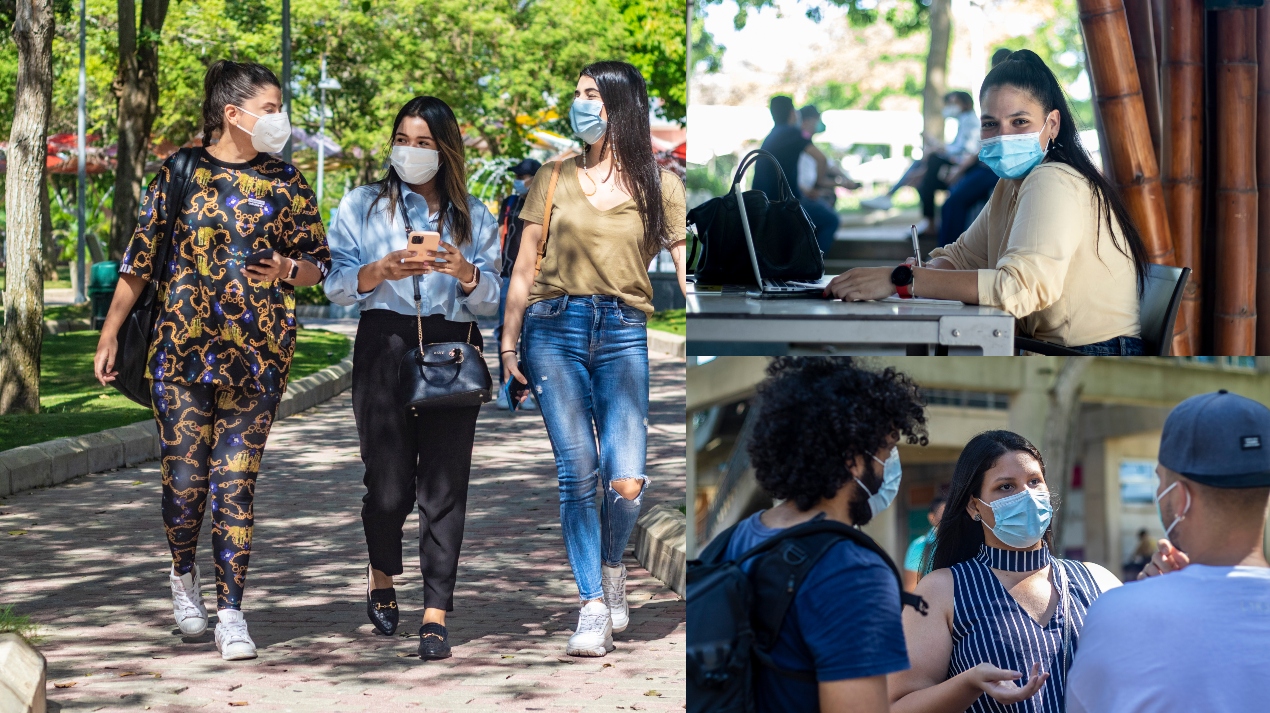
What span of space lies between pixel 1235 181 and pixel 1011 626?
268cm

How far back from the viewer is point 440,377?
459 centimetres

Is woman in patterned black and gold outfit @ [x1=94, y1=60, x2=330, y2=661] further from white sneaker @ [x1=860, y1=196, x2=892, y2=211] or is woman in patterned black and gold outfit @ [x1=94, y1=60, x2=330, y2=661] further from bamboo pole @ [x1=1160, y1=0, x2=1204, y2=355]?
white sneaker @ [x1=860, y1=196, x2=892, y2=211]

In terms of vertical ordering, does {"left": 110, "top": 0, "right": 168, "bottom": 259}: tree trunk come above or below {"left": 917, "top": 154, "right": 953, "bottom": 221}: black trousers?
above

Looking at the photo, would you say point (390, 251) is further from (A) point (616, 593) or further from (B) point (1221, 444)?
(B) point (1221, 444)

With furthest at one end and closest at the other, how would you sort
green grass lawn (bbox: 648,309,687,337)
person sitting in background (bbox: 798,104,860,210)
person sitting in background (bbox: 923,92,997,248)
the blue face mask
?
1. green grass lawn (bbox: 648,309,687,337)
2. person sitting in background (bbox: 923,92,997,248)
3. person sitting in background (bbox: 798,104,860,210)
4. the blue face mask

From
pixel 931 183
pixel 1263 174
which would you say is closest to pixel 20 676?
pixel 1263 174

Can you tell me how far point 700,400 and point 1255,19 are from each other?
2960 millimetres

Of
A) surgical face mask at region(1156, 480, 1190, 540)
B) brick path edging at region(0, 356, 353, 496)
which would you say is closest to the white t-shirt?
surgical face mask at region(1156, 480, 1190, 540)

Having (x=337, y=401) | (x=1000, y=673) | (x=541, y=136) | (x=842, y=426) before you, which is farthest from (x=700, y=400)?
(x=541, y=136)

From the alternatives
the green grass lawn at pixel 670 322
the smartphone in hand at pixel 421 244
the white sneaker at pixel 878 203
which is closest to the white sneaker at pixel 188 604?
the smartphone in hand at pixel 421 244

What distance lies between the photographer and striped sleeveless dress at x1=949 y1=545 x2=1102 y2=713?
261 centimetres

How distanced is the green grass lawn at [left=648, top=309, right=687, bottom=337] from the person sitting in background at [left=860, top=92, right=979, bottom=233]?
12.1 m

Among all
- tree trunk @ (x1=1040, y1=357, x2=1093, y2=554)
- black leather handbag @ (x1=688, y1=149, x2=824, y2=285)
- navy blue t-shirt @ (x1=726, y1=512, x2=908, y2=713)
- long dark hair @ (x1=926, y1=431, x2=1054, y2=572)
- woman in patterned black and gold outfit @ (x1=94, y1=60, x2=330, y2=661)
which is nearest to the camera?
navy blue t-shirt @ (x1=726, y1=512, x2=908, y2=713)

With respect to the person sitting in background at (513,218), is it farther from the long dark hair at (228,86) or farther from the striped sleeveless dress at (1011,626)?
the striped sleeveless dress at (1011,626)
